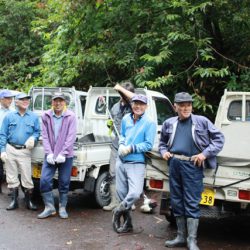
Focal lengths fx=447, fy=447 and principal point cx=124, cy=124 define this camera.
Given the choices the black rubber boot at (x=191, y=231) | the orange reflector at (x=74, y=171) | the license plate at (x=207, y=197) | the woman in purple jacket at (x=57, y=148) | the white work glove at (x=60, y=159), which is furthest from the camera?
the orange reflector at (x=74, y=171)

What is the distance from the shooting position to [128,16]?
1084 centimetres

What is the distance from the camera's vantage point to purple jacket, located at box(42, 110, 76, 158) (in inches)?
269

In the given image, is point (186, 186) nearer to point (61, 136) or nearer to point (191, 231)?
point (191, 231)

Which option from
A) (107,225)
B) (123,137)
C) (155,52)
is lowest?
(107,225)

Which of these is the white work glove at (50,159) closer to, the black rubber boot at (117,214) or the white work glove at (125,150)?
the black rubber boot at (117,214)

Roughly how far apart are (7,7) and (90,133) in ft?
37.0

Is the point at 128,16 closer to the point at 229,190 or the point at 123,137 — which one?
the point at 123,137

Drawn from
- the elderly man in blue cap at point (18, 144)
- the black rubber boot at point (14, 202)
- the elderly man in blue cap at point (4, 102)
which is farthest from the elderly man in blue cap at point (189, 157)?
the elderly man in blue cap at point (4, 102)

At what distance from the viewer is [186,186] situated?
17.6 feet

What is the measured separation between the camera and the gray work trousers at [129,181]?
5815 mm

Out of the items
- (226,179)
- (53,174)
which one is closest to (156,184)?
(226,179)

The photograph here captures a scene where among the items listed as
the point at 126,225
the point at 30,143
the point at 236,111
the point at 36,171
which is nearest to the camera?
the point at 126,225

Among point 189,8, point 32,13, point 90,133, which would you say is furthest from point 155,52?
point 32,13

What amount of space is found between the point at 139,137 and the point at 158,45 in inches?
188
